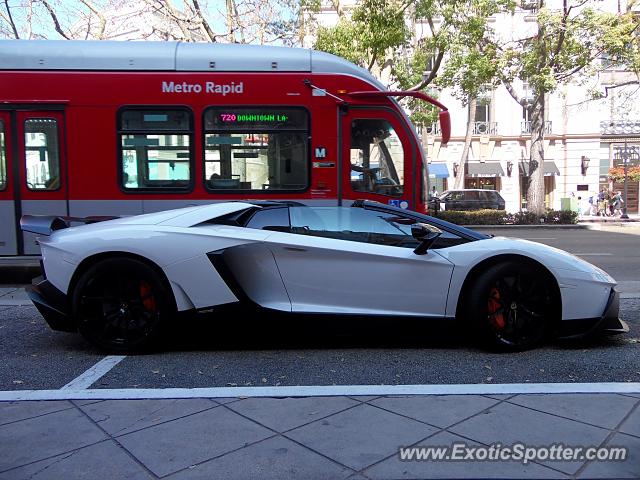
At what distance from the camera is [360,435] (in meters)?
3.09

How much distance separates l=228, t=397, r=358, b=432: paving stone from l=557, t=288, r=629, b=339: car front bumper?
2.11 m

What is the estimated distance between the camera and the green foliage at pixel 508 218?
2333 centimetres

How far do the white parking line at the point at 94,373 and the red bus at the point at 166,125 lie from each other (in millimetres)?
3529

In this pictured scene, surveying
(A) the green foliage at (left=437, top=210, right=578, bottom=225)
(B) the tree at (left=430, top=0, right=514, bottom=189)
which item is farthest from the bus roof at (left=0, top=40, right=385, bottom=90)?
(A) the green foliage at (left=437, top=210, right=578, bottom=225)

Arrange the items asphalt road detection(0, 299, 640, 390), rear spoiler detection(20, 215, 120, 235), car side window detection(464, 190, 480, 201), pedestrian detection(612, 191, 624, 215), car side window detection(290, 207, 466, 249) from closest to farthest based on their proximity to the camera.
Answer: asphalt road detection(0, 299, 640, 390), car side window detection(290, 207, 466, 249), rear spoiler detection(20, 215, 120, 235), car side window detection(464, 190, 480, 201), pedestrian detection(612, 191, 624, 215)

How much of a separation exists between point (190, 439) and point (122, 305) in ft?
6.19

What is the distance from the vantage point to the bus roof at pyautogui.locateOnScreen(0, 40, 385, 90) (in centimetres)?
757

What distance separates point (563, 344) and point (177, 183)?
17.5 feet

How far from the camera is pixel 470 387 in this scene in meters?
3.82

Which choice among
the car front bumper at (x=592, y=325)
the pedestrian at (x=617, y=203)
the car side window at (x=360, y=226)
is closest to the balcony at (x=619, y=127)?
the pedestrian at (x=617, y=203)

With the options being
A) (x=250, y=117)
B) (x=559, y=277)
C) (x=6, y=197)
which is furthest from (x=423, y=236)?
(x=6, y=197)

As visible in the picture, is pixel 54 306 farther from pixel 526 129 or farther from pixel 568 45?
pixel 526 129

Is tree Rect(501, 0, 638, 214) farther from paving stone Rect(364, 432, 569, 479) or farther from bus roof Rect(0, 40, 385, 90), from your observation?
paving stone Rect(364, 432, 569, 479)

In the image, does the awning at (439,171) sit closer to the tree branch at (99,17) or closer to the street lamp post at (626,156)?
the street lamp post at (626,156)
